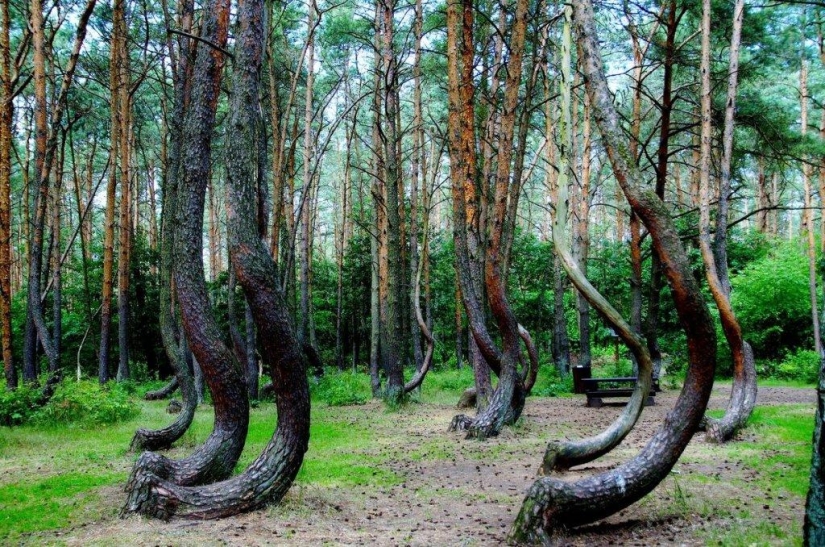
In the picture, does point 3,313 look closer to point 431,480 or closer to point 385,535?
point 431,480

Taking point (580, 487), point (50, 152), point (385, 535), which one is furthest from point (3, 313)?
point (580, 487)

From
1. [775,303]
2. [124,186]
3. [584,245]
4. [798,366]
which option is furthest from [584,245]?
[124,186]

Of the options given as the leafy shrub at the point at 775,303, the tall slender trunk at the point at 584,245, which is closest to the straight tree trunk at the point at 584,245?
the tall slender trunk at the point at 584,245

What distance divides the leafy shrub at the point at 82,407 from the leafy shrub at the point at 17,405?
189 millimetres

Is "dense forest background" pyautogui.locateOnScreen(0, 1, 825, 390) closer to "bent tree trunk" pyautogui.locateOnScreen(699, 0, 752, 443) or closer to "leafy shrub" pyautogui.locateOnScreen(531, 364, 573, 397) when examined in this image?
"leafy shrub" pyautogui.locateOnScreen(531, 364, 573, 397)

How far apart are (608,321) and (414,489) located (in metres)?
3.16

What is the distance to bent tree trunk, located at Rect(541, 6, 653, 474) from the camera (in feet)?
16.5

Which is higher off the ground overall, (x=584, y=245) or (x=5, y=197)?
(x=5, y=197)

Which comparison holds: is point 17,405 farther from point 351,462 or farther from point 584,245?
point 584,245

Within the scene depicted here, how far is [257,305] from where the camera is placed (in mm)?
5719

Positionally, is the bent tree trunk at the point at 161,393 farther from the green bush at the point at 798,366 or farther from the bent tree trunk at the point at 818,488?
the green bush at the point at 798,366

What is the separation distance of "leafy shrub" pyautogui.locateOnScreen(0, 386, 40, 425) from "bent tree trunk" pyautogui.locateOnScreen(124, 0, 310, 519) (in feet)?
24.0

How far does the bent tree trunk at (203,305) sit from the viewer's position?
20.0 feet

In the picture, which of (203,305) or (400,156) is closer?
(203,305)
